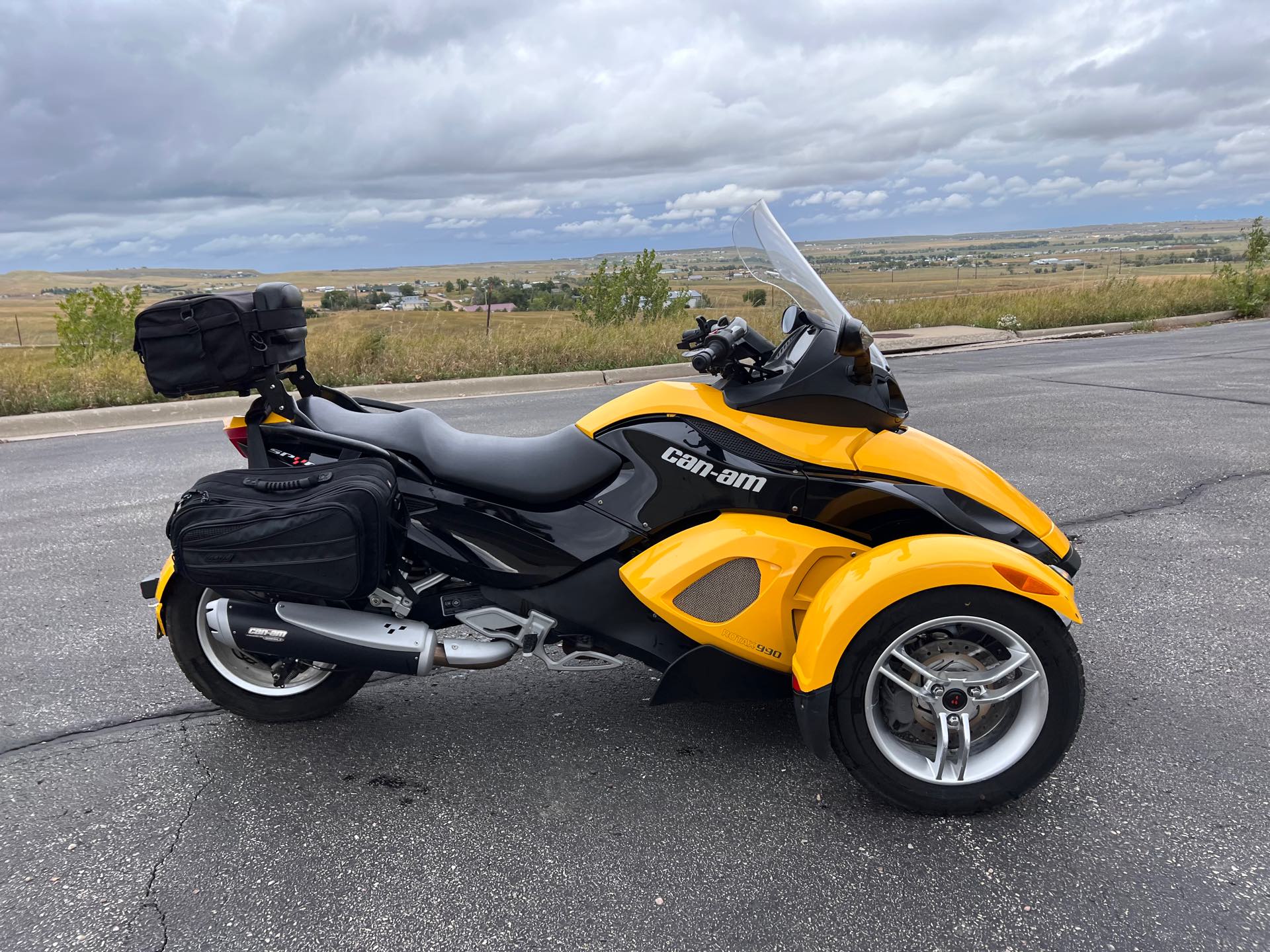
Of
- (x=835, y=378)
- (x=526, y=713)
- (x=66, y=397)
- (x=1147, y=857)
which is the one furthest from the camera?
(x=66, y=397)

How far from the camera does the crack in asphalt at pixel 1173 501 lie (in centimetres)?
506

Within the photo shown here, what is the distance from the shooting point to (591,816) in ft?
8.51

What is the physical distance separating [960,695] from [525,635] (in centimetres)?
134

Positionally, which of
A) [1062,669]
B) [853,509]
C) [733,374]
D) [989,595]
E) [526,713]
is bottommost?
[526,713]

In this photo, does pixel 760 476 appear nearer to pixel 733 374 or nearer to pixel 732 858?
pixel 733 374

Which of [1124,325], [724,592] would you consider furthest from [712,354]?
[1124,325]

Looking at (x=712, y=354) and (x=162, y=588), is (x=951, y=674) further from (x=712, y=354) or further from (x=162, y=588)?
(x=162, y=588)

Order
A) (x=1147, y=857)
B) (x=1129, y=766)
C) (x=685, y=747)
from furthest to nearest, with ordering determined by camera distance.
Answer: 1. (x=685, y=747)
2. (x=1129, y=766)
3. (x=1147, y=857)

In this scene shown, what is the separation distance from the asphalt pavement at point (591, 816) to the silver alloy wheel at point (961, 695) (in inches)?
7.5

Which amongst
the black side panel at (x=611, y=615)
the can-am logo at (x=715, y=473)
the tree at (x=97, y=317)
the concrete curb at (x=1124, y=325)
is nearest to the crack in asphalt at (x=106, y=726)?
the black side panel at (x=611, y=615)

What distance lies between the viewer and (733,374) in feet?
8.79

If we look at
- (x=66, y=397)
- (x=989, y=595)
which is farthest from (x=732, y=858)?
(x=66, y=397)

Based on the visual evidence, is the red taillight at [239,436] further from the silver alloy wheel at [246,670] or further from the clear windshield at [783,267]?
the clear windshield at [783,267]

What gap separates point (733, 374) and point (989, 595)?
38.9 inches
